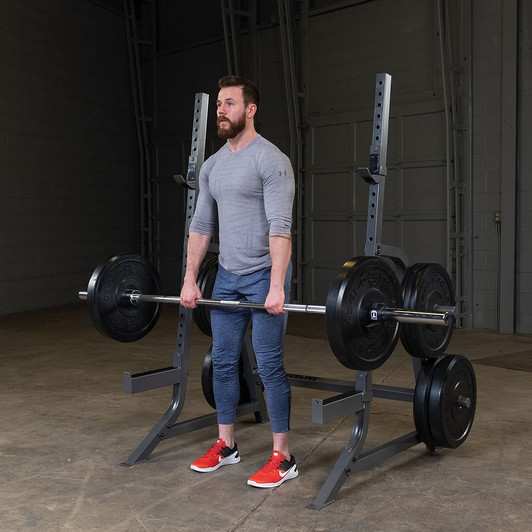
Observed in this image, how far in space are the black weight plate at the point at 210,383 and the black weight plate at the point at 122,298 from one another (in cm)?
35

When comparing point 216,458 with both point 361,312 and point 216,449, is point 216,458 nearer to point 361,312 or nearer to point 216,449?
point 216,449

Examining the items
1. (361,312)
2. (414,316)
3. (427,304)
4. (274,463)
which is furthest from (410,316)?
(274,463)

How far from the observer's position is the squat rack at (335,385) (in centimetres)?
248

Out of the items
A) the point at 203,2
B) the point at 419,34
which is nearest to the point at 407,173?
the point at 419,34

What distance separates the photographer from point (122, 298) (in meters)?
2.87

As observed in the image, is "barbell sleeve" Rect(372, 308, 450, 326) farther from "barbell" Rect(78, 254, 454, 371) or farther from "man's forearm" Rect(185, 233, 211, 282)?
"man's forearm" Rect(185, 233, 211, 282)

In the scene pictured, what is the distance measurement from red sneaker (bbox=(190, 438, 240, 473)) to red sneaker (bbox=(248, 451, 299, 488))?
20 centimetres

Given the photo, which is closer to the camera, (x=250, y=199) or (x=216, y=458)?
(x=250, y=199)

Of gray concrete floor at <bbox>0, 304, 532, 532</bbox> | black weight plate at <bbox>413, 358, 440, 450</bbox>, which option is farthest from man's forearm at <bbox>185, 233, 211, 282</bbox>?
black weight plate at <bbox>413, 358, 440, 450</bbox>

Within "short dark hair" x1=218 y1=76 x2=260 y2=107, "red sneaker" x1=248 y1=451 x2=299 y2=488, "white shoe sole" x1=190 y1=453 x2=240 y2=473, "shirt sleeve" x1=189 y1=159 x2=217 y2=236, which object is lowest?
"white shoe sole" x1=190 y1=453 x2=240 y2=473

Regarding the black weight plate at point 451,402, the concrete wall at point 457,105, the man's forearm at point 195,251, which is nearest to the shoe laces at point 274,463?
the black weight plate at point 451,402

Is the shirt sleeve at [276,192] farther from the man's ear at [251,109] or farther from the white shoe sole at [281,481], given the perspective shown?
the white shoe sole at [281,481]

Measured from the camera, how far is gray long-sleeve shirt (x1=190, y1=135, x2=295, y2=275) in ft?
7.93

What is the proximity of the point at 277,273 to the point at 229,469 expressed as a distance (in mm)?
835
